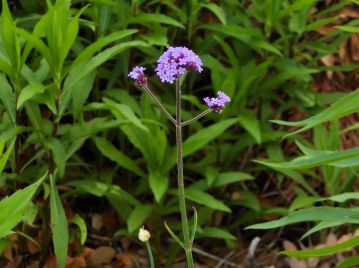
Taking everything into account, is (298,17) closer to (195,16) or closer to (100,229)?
(195,16)

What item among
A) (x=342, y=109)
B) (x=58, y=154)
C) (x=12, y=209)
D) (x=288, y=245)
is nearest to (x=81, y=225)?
(x=58, y=154)

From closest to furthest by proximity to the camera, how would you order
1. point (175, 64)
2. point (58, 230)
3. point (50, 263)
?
point (175, 64) → point (58, 230) → point (50, 263)

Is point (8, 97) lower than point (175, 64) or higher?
lower

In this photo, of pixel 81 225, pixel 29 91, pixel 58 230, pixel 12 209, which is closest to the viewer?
pixel 12 209

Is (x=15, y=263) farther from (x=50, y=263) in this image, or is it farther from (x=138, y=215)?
(x=138, y=215)

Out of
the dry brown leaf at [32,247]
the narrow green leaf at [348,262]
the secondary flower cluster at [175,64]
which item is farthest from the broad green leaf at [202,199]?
the secondary flower cluster at [175,64]

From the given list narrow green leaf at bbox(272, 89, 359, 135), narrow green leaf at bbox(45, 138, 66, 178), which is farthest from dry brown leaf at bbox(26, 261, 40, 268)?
narrow green leaf at bbox(272, 89, 359, 135)

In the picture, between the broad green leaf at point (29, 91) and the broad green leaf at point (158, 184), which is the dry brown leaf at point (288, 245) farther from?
the broad green leaf at point (29, 91)
